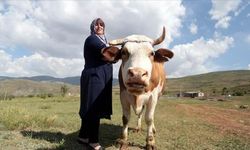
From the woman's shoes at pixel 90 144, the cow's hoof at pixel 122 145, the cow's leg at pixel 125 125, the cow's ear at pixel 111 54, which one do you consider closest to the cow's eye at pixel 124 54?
the cow's ear at pixel 111 54

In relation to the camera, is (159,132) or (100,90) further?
(159,132)

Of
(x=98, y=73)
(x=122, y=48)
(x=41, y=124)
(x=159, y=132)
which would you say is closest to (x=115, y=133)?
(x=159, y=132)

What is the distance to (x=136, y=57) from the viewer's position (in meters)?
6.26

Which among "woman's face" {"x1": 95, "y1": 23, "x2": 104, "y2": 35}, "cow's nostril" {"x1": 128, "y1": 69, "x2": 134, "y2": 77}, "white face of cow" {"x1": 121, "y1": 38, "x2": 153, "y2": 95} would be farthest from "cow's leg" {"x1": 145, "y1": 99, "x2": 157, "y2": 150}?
"cow's nostril" {"x1": 128, "y1": 69, "x2": 134, "y2": 77}

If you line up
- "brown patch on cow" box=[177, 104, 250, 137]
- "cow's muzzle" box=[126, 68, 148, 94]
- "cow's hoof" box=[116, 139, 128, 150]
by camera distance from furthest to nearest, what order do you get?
"brown patch on cow" box=[177, 104, 250, 137], "cow's hoof" box=[116, 139, 128, 150], "cow's muzzle" box=[126, 68, 148, 94]

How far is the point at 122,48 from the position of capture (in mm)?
6699

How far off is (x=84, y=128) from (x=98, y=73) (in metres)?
1.33

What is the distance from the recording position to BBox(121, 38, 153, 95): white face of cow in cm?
575

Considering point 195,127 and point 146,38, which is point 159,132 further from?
point 146,38

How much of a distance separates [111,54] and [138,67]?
1100 mm

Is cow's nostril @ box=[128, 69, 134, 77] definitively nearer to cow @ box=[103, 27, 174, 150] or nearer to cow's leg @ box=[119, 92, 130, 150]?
cow @ box=[103, 27, 174, 150]

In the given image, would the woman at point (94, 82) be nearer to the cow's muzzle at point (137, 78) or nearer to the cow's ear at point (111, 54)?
the cow's ear at point (111, 54)

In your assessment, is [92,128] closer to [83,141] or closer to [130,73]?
[83,141]

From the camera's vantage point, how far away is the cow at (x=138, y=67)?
5840mm
